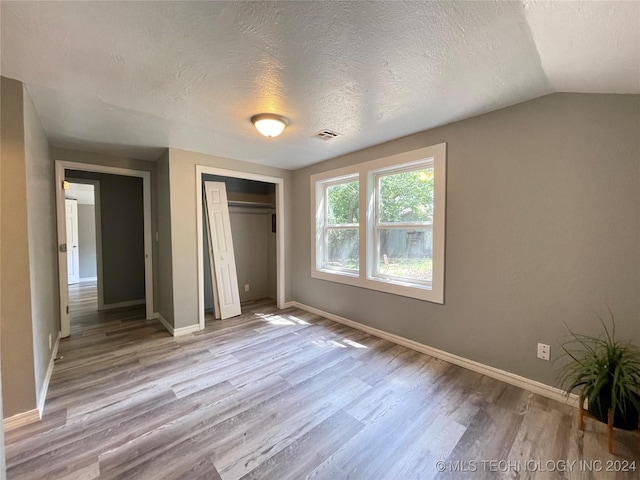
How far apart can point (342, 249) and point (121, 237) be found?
383cm

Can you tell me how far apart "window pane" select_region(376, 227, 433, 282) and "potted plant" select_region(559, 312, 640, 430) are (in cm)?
128

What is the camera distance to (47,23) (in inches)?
48.5

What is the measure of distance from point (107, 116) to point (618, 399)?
4155mm

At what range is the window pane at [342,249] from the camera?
356cm

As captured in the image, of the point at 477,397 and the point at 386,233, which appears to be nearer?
the point at 477,397

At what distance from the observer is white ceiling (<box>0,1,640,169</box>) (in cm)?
118

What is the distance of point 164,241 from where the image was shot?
3404 millimetres

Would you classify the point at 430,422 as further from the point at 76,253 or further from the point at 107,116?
the point at 76,253

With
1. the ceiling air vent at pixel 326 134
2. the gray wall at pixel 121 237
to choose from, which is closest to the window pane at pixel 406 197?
the ceiling air vent at pixel 326 134

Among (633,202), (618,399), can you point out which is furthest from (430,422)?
(633,202)

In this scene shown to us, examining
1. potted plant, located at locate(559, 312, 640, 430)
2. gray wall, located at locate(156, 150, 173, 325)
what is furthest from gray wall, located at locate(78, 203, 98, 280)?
potted plant, located at locate(559, 312, 640, 430)

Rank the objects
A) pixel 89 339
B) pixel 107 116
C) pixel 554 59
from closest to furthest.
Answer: pixel 554 59, pixel 107 116, pixel 89 339

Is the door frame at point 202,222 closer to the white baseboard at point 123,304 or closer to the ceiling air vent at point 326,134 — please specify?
the ceiling air vent at point 326,134

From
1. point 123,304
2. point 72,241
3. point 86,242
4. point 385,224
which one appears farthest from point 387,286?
point 86,242
